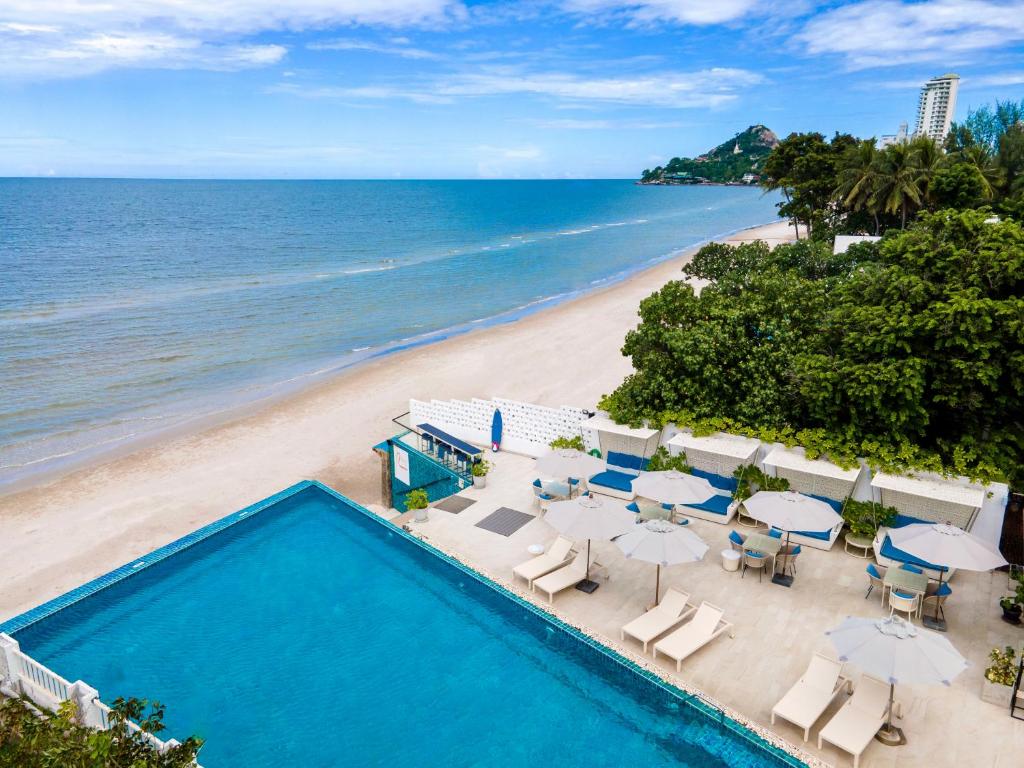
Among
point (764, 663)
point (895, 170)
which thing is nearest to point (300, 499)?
point (764, 663)

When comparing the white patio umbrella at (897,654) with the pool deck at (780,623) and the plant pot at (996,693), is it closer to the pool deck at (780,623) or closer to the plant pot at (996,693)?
the pool deck at (780,623)

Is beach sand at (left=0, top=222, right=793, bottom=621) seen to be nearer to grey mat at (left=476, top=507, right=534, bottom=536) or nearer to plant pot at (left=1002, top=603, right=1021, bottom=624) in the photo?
grey mat at (left=476, top=507, right=534, bottom=536)

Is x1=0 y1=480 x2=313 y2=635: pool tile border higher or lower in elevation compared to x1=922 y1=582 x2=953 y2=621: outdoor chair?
lower

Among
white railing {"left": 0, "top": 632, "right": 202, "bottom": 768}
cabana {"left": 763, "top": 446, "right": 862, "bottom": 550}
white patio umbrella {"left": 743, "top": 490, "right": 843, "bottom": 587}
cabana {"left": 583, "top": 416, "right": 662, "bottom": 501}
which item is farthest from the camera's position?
cabana {"left": 583, "top": 416, "right": 662, "bottom": 501}

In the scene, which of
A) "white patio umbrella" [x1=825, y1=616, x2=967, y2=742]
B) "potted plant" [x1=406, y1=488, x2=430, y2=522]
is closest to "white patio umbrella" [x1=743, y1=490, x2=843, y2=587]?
"white patio umbrella" [x1=825, y1=616, x2=967, y2=742]

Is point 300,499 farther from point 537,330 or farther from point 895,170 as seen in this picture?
point 895,170

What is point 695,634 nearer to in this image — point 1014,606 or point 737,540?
point 737,540
